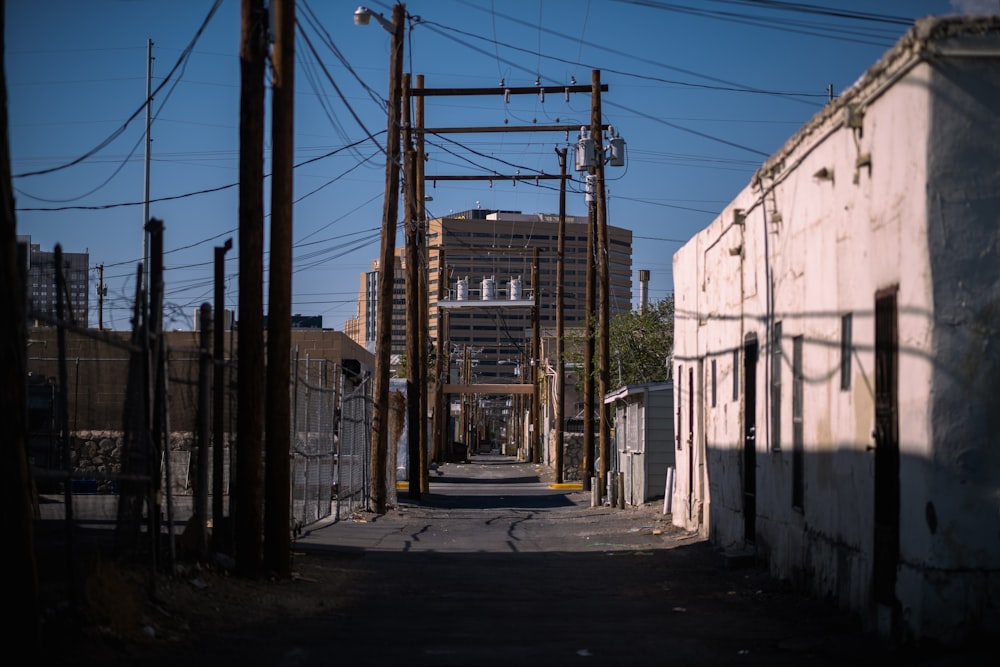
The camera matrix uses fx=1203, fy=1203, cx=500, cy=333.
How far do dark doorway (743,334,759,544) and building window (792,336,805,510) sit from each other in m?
2.35

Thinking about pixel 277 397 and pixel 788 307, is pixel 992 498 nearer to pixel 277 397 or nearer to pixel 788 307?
pixel 788 307

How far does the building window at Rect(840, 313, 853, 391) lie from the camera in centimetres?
1148

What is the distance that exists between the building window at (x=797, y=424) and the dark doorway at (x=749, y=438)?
7.70ft

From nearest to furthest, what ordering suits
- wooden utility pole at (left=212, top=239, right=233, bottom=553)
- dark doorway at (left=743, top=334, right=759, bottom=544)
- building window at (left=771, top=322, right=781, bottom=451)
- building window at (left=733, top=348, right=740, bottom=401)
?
wooden utility pole at (left=212, top=239, right=233, bottom=553) < building window at (left=771, top=322, right=781, bottom=451) < dark doorway at (left=743, top=334, right=759, bottom=544) < building window at (left=733, top=348, right=740, bottom=401)

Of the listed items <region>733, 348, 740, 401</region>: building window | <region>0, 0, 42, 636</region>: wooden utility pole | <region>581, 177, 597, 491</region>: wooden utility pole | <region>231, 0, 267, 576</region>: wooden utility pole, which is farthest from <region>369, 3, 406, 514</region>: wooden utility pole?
<region>0, 0, 42, 636</region>: wooden utility pole


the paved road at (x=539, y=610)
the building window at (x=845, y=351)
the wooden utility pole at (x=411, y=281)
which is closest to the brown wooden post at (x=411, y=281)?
the wooden utility pole at (x=411, y=281)

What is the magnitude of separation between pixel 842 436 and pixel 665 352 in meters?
39.3

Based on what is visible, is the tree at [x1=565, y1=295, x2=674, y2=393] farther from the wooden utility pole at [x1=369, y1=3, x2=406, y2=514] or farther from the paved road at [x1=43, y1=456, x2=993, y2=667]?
the paved road at [x1=43, y1=456, x2=993, y2=667]

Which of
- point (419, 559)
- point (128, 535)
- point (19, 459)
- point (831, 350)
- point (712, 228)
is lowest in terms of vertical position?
point (419, 559)

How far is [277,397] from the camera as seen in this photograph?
13180 mm

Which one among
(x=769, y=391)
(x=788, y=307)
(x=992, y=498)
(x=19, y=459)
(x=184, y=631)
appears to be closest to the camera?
(x=19, y=459)

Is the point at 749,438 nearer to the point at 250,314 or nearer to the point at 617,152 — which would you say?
the point at 250,314

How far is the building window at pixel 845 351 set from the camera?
1148cm

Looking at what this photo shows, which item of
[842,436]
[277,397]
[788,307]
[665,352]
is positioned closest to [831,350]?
[842,436]
